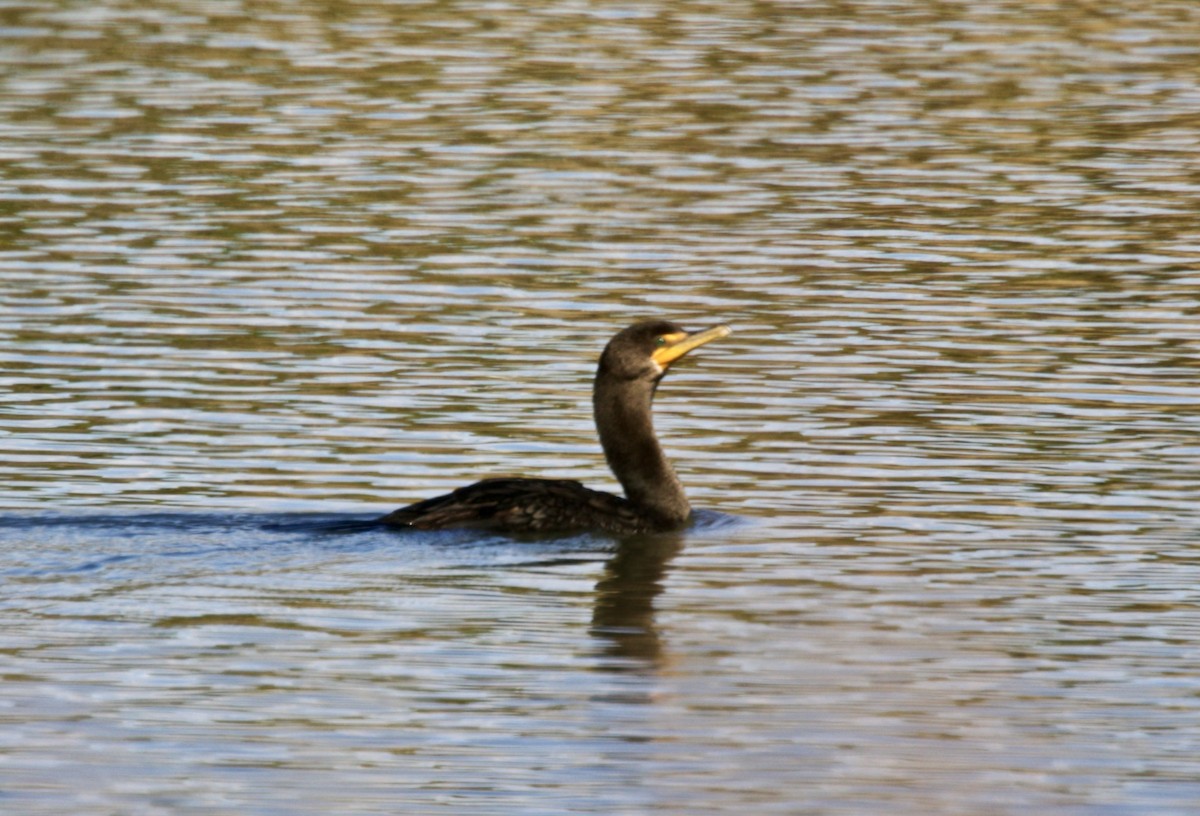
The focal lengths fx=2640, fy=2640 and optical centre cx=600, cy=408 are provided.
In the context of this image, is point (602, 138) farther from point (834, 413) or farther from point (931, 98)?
point (834, 413)

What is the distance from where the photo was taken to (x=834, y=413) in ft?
53.5

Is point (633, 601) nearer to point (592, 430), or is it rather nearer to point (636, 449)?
point (636, 449)

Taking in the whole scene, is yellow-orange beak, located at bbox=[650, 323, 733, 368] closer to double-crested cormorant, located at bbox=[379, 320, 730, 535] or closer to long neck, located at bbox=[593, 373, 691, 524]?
double-crested cormorant, located at bbox=[379, 320, 730, 535]

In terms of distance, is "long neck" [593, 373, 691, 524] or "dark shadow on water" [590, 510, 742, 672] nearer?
"dark shadow on water" [590, 510, 742, 672]

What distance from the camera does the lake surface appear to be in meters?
9.58

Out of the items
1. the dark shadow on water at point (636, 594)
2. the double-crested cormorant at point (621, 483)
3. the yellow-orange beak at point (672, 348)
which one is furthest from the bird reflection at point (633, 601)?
the yellow-orange beak at point (672, 348)

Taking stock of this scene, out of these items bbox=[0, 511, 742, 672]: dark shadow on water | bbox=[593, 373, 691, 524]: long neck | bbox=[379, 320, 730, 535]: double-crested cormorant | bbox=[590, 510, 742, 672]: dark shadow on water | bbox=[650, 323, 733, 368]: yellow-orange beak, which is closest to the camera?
bbox=[590, 510, 742, 672]: dark shadow on water

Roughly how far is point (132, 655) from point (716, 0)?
2966cm

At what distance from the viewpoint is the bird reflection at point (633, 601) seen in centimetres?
1100

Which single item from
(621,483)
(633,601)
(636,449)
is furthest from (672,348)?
(633,601)

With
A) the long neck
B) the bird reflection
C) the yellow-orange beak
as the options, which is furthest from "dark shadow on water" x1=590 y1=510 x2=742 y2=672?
the yellow-orange beak

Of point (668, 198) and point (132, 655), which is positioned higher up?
point (132, 655)

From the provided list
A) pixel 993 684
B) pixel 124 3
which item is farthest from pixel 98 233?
pixel 124 3

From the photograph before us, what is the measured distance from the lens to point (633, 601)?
12188mm
